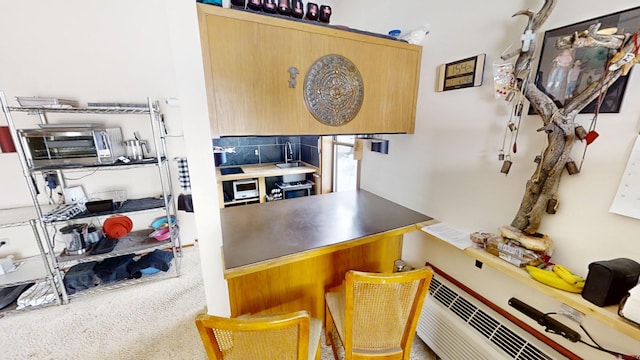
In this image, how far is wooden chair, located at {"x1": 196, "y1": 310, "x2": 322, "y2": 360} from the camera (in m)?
0.72

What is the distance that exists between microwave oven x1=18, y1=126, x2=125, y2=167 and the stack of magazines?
317 cm

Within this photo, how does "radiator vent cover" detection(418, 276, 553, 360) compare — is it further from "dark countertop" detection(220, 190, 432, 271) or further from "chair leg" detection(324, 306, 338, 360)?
"chair leg" detection(324, 306, 338, 360)

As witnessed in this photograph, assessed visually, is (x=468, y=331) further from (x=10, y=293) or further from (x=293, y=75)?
(x=10, y=293)

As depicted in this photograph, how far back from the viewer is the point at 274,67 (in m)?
1.12

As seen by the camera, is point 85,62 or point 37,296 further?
point 85,62

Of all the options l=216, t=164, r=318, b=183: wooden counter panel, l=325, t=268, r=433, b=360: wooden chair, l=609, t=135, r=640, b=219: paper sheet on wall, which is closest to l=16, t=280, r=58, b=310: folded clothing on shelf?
l=216, t=164, r=318, b=183: wooden counter panel

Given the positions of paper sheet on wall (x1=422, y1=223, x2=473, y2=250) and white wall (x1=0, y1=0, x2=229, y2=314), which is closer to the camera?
paper sheet on wall (x1=422, y1=223, x2=473, y2=250)

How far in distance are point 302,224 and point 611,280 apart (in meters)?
1.32

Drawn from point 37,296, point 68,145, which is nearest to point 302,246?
point 68,145

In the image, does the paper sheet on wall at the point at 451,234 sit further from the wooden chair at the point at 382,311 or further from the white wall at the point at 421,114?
the wooden chair at the point at 382,311

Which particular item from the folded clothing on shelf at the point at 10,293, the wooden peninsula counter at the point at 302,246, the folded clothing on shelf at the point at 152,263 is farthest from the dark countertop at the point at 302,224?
the folded clothing on shelf at the point at 10,293

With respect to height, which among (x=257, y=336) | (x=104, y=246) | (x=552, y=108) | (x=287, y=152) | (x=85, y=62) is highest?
(x=85, y=62)

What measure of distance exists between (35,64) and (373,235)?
321 centimetres

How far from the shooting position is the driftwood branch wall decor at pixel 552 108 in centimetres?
75
